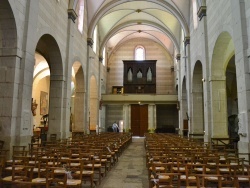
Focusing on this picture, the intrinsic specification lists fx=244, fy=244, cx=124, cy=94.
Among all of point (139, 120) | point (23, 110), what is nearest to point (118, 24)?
point (139, 120)

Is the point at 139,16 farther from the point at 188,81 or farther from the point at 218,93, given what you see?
the point at 218,93

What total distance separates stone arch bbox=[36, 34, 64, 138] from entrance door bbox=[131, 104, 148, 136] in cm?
1370

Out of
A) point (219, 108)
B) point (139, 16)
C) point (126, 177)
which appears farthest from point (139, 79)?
point (126, 177)

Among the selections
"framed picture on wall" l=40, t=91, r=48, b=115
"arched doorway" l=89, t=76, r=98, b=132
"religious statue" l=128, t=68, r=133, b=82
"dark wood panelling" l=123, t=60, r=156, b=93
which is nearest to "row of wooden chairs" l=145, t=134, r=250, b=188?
"arched doorway" l=89, t=76, r=98, b=132

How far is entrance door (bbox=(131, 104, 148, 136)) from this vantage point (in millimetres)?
26953

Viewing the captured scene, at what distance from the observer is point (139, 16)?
2333 cm

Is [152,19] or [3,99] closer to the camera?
[3,99]

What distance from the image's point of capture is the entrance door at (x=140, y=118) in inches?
1061

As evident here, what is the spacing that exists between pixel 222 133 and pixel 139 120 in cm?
1510

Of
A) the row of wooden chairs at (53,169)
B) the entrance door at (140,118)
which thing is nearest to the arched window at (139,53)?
the entrance door at (140,118)

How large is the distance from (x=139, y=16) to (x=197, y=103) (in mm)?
10892

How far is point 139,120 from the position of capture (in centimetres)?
2698

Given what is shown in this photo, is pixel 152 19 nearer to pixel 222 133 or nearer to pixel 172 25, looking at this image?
pixel 172 25

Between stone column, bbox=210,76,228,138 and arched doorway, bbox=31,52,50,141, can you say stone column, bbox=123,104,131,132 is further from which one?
stone column, bbox=210,76,228,138
